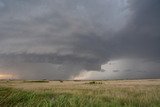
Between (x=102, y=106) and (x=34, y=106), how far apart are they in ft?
9.41

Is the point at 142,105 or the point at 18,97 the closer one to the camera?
the point at 18,97

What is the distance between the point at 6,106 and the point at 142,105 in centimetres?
854

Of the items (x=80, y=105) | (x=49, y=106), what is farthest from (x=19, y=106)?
(x=80, y=105)

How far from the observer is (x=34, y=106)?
8.16m

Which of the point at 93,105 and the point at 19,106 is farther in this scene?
the point at 93,105

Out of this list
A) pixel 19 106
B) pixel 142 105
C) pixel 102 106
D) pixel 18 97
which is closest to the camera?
pixel 19 106

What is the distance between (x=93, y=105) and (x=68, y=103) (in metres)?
1.08

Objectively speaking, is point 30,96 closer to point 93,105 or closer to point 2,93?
point 2,93

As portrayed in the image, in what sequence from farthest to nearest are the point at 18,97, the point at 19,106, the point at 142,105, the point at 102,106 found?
the point at 142,105, the point at 102,106, the point at 18,97, the point at 19,106

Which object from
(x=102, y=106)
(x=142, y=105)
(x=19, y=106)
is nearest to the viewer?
(x=19, y=106)

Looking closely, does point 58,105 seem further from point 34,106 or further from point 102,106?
point 102,106

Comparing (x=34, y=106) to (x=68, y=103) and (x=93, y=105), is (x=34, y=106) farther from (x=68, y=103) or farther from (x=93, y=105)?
(x=93, y=105)

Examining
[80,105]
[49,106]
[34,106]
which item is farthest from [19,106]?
[80,105]

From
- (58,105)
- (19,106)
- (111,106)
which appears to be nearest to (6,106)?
(19,106)
